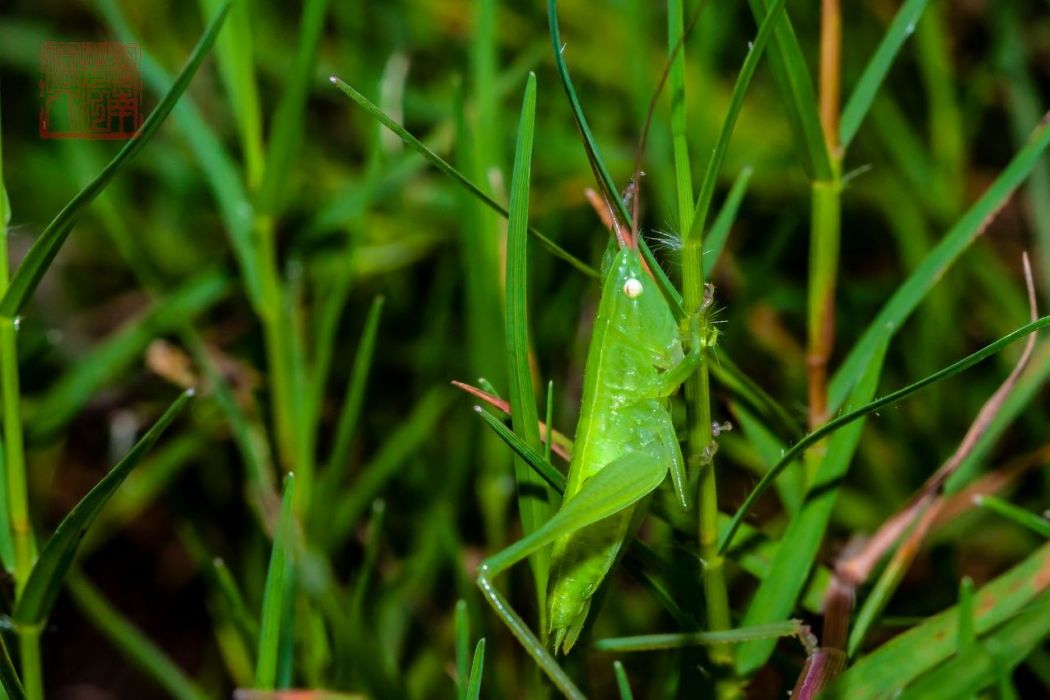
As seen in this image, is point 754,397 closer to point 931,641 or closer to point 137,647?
point 931,641

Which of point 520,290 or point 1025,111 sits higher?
point 1025,111

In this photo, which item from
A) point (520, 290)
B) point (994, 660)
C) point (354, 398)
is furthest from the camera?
point (354, 398)

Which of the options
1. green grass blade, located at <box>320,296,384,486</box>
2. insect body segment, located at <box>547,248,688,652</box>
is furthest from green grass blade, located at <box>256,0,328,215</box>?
insect body segment, located at <box>547,248,688,652</box>

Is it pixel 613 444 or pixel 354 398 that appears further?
pixel 354 398

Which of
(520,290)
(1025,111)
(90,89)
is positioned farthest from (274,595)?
(1025,111)

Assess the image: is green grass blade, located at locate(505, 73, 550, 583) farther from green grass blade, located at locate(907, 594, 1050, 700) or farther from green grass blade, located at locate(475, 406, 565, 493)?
green grass blade, located at locate(907, 594, 1050, 700)

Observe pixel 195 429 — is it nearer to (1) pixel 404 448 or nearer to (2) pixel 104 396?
(2) pixel 104 396

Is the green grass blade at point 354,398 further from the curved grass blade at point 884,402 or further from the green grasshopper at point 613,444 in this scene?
the curved grass blade at point 884,402

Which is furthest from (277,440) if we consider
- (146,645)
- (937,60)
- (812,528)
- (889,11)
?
(889,11)

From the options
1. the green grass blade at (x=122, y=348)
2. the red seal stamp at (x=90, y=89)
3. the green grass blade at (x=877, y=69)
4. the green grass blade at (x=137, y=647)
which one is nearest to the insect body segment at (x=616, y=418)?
the green grass blade at (x=877, y=69)
